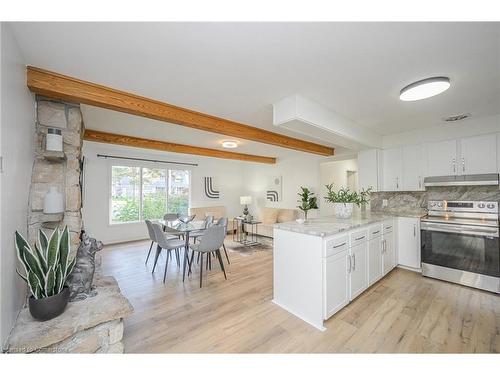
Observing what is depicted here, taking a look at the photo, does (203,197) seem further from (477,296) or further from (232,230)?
(477,296)

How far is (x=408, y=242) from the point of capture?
3199 millimetres

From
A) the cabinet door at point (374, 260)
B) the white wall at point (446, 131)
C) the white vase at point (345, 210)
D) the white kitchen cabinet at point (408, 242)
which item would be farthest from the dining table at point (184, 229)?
the white wall at point (446, 131)

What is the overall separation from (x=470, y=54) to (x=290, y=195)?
4.69 meters

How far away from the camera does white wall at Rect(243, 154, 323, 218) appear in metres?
5.48

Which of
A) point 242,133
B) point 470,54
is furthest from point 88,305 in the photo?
point 470,54

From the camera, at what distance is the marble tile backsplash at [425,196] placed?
9.49ft

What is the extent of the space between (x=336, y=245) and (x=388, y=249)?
1570 mm

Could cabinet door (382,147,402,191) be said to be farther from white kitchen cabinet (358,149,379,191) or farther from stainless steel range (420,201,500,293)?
stainless steel range (420,201,500,293)

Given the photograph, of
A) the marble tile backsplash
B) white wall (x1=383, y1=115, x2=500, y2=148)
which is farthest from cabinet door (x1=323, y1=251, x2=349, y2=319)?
white wall (x1=383, y1=115, x2=500, y2=148)

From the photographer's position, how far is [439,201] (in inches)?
124

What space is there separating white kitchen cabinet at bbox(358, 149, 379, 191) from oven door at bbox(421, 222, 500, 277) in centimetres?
102

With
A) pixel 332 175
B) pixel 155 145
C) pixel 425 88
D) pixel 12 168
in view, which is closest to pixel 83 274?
pixel 12 168

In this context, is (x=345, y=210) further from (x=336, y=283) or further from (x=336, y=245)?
(x=336, y=283)

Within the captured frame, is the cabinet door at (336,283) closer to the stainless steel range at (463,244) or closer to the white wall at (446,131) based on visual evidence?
the stainless steel range at (463,244)
